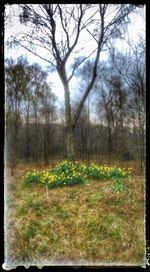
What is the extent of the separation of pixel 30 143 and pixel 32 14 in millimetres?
1881

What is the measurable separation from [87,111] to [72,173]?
1.08 metres

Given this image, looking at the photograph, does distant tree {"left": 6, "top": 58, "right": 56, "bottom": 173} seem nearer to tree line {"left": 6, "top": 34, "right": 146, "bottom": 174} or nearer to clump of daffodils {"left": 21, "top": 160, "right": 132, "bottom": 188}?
tree line {"left": 6, "top": 34, "right": 146, "bottom": 174}

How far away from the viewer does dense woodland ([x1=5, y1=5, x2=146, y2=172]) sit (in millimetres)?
4152

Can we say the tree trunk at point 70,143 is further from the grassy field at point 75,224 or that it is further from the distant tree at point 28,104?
the grassy field at point 75,224

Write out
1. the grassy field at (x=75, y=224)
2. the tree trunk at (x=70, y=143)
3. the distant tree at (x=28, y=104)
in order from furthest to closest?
the tree trunk at (x=70, y=143)
the distant tree at (x=28, y=104)
the grassy field at (x=75, y=224)

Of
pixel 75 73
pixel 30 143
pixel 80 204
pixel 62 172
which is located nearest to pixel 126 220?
pixel 80 204

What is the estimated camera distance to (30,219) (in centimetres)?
411

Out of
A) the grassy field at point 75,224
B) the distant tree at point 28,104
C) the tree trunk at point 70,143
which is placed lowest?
the grassy field at point 75,224

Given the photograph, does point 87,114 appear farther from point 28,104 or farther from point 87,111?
point 28,104

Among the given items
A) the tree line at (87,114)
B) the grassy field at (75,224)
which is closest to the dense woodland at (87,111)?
the tree line at (87,114)

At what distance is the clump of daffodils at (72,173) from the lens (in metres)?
4.35

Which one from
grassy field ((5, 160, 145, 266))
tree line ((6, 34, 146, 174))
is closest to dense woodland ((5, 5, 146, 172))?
tree line ((6, 34, 146, 174))

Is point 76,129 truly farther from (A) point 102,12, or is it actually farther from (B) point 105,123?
(A) point 102,12

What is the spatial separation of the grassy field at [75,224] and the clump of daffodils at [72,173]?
13 cm
